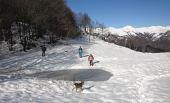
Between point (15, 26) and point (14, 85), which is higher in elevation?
point (15, 26)

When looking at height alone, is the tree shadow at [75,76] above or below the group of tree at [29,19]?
below

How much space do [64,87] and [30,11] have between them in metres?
35.1

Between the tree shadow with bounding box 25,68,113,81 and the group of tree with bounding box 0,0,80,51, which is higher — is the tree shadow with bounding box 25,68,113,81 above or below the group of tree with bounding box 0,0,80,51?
below

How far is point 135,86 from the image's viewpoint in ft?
69.8

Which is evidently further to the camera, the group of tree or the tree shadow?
the group of tree

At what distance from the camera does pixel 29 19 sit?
2062 inches

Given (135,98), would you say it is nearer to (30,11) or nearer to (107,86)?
(107,86)

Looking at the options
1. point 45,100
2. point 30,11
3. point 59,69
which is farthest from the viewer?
point 30,11

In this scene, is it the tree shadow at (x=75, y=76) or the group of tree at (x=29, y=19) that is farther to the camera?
the group of tree at (x=29, y=19)

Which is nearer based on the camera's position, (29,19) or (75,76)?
(75,76)

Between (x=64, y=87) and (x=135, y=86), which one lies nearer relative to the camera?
(x=64, y=87)

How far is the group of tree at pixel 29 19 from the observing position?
159 feet

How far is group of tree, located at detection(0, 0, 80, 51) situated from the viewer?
48481 mm

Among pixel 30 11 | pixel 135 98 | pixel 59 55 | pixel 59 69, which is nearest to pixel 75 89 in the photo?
pixel 135 98
